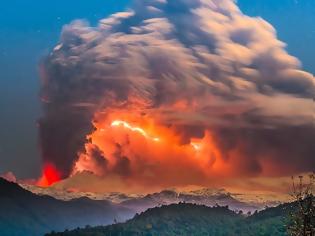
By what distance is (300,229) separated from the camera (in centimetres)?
11519

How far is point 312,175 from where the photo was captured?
113 metres

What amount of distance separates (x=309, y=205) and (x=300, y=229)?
5.59 meters

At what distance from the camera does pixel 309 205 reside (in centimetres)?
11706

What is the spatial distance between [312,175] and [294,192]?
5.93 meters

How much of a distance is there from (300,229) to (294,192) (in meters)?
7.69

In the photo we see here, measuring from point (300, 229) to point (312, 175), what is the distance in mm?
11881

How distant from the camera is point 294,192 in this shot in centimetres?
11619

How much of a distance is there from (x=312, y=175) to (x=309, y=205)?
26.5 ft

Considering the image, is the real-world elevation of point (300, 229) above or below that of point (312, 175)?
below

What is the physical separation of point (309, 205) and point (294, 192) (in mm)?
4523

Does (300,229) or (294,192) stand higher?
(294,192)
